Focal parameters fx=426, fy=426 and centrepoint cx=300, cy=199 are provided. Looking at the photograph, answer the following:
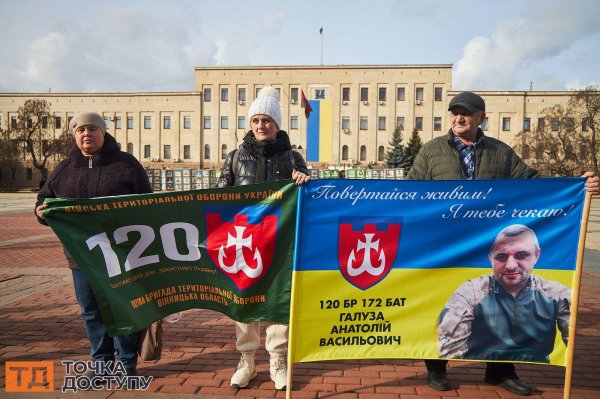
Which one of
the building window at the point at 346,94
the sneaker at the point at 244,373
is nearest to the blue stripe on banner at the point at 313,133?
the building window at the point at 346,94

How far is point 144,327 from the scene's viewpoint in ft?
10.9

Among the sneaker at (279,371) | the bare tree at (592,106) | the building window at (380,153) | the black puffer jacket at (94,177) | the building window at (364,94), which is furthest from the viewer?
the building window at (364,94)

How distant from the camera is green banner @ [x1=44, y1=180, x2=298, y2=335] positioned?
3248mm

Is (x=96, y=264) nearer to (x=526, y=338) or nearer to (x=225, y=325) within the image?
(x=225, y=325)

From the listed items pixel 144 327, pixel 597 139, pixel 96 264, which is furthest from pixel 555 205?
pixel 597 139

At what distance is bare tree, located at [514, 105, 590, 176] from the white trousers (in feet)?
157

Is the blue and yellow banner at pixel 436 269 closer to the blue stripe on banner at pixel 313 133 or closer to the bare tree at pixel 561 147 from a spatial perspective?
the bare tree at pixel 561 147

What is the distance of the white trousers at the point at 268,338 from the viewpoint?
340 centimetres

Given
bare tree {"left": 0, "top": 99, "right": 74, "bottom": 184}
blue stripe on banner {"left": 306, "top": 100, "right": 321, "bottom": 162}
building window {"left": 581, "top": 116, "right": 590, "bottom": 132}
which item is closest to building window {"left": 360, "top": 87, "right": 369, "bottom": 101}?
blue stripe on banner {"left": 306, "top": 100, "right": 321, "bottom": 162}

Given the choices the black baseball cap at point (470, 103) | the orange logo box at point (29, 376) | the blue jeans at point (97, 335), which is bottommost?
the orange logo box at point (29, 376)

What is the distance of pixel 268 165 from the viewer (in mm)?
3580

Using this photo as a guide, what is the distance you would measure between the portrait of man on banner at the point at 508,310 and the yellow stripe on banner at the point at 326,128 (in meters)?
54.7

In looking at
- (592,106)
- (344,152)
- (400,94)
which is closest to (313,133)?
(344,152)

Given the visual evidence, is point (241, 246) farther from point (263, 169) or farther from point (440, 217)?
point (440, 217)
